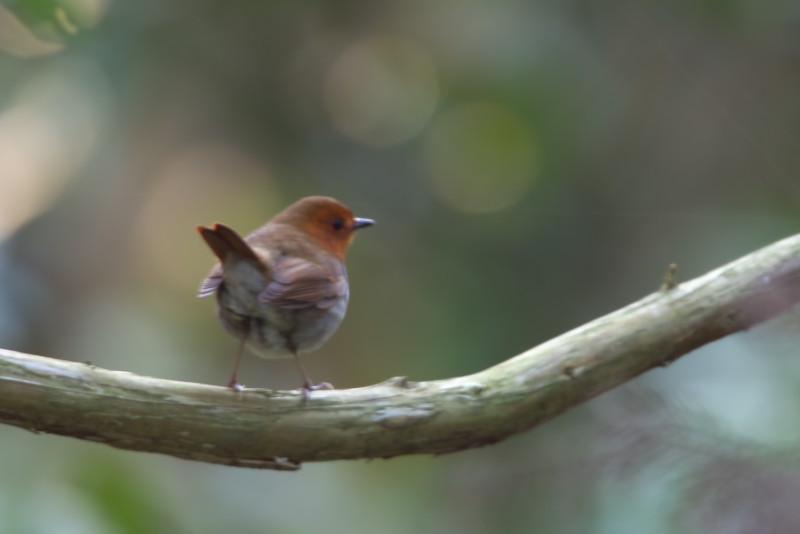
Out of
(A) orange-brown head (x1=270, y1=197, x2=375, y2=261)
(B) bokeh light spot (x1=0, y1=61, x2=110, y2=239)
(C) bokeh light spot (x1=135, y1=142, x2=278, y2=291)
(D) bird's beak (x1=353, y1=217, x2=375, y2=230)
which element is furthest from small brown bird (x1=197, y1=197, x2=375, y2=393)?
(C) bokeh light spot (x1=135, y1=142, x2=278, y2=291)

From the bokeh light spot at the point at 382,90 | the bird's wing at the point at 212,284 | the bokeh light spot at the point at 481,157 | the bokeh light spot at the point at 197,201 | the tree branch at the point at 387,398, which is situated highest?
the bokeh light spot at the point at 382,90

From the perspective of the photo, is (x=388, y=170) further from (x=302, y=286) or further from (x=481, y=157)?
(x=302, y=286)

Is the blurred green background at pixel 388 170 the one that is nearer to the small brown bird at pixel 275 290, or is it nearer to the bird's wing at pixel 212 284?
the small brown bird at pixel 275 290

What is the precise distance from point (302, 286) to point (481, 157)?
3773 millimetres

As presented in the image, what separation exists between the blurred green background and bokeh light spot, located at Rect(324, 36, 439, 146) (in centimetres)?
2

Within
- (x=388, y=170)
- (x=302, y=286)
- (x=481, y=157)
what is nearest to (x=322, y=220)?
(x=302, y=286)

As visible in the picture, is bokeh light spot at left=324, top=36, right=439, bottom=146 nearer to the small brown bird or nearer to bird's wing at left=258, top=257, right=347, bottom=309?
the small brown bird

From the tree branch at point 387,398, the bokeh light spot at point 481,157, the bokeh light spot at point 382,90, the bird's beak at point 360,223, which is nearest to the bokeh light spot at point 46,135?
the bokeh light spot at point 382,90

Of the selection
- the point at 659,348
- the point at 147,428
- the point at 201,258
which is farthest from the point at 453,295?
the point at 147,428

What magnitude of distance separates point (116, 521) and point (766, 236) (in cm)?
403

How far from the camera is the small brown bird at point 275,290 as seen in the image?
3.20 m

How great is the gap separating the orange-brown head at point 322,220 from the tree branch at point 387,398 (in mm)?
1357

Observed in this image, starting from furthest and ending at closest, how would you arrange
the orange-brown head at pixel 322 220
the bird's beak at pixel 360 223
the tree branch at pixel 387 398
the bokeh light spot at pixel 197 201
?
the bokeh light spot at pixel 197 201 → the bird's beak at pixel 360 223 → the orange-brown head at pixel 322 220 → the tree branch at pixel 387 398

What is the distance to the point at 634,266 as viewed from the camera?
6.74 metres
